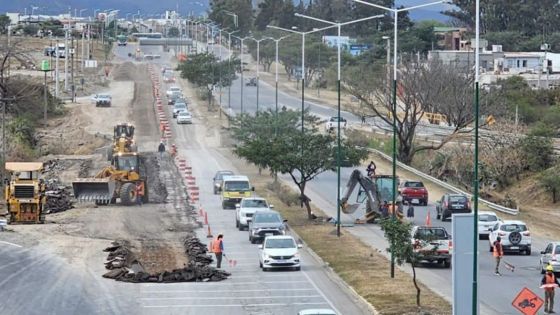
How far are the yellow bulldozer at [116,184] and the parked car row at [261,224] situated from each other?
4.52 metres

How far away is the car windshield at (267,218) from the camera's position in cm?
5231

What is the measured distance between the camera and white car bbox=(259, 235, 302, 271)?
146 ft

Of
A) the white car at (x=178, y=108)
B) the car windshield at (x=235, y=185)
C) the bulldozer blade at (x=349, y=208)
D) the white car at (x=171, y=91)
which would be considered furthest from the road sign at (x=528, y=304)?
the white car at (x=171, y=91)

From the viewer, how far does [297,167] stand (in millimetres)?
61688

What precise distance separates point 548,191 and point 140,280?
38092 mm

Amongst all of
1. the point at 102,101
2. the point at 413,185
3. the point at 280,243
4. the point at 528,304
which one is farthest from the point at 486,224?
the point at 102,101

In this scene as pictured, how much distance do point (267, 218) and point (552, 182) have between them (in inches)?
1033

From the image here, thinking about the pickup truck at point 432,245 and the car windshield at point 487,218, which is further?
the car windshield at point 487,218

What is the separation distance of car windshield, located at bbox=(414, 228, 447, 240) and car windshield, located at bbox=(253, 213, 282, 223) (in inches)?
353

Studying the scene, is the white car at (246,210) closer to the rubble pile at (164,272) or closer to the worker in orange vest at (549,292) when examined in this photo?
the rubble pile at (164,272)

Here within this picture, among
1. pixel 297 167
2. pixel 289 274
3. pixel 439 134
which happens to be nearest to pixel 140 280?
pixel 289 274

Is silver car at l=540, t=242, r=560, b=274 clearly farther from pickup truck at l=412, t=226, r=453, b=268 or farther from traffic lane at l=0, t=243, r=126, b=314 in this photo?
traffic lane at l=0, t=243, r=126, b=314

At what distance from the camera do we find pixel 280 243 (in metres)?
45.1

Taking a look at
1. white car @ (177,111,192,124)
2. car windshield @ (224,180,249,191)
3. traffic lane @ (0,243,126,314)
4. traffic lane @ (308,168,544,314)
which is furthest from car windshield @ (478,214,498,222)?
white car @ (177,111,192,124)
